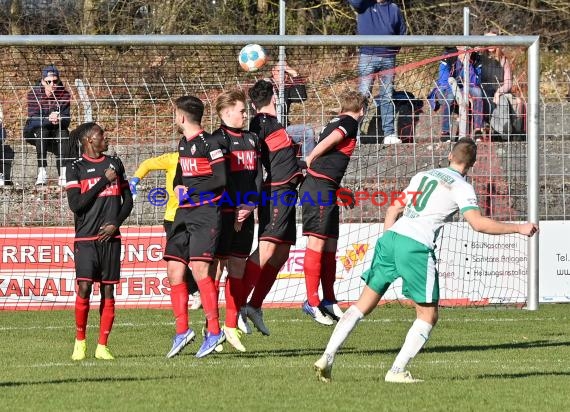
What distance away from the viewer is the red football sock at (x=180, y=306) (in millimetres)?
9984

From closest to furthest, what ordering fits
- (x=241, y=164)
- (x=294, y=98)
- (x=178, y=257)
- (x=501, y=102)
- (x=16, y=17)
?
(x=178, y=257), (x=241, y=164), (x=294, y=98), (x=501, y=102), (x=16, y=17)

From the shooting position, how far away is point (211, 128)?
16.7 meters

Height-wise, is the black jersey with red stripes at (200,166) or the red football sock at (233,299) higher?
the black jersey with red stripes at (200,166)

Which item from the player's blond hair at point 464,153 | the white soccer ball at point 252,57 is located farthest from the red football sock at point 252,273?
the player's blond hair at point 464,153

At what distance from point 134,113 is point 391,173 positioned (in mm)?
3556

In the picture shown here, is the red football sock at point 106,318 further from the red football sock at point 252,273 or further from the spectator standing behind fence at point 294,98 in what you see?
the spectator standing behind fence at point 294,98

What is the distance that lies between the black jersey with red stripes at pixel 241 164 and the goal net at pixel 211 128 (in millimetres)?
4352

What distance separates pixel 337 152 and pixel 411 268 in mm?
3969

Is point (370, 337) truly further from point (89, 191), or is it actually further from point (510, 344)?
point (89, 191)

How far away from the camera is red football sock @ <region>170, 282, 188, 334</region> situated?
9.98 m

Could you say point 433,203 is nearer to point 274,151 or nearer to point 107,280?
point 107,280

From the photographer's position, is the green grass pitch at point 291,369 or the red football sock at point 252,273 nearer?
the green grass pitch at point 291,369

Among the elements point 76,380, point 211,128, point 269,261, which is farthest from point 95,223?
point 211,128

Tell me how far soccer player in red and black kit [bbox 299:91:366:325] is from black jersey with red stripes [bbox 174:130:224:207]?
6.94 feet
